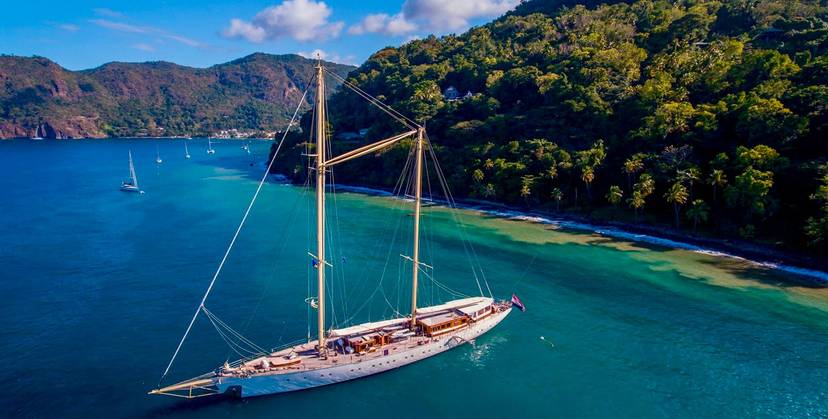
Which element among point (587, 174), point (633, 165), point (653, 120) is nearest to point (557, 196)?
point (587, 174)

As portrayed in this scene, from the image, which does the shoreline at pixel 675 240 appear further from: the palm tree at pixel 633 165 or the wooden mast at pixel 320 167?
the wooden mast at pixel 320 167

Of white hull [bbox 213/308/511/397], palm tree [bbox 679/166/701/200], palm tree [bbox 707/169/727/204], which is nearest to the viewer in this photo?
white hull [bbox 213/308/511/397]

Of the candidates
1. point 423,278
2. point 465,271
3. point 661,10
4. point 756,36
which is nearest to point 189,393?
point 423,278

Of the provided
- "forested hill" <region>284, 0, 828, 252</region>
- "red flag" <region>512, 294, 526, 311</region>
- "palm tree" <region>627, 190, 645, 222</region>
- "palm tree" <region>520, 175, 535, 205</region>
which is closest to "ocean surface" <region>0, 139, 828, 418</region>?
"red flag" <region>512, 294, 526, 311</region>

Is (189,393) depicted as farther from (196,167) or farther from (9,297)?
(196,167)

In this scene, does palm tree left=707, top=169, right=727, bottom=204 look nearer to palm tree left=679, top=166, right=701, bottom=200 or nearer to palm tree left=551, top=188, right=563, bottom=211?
palm tree left=679, top=166, right=701, bottom=200
